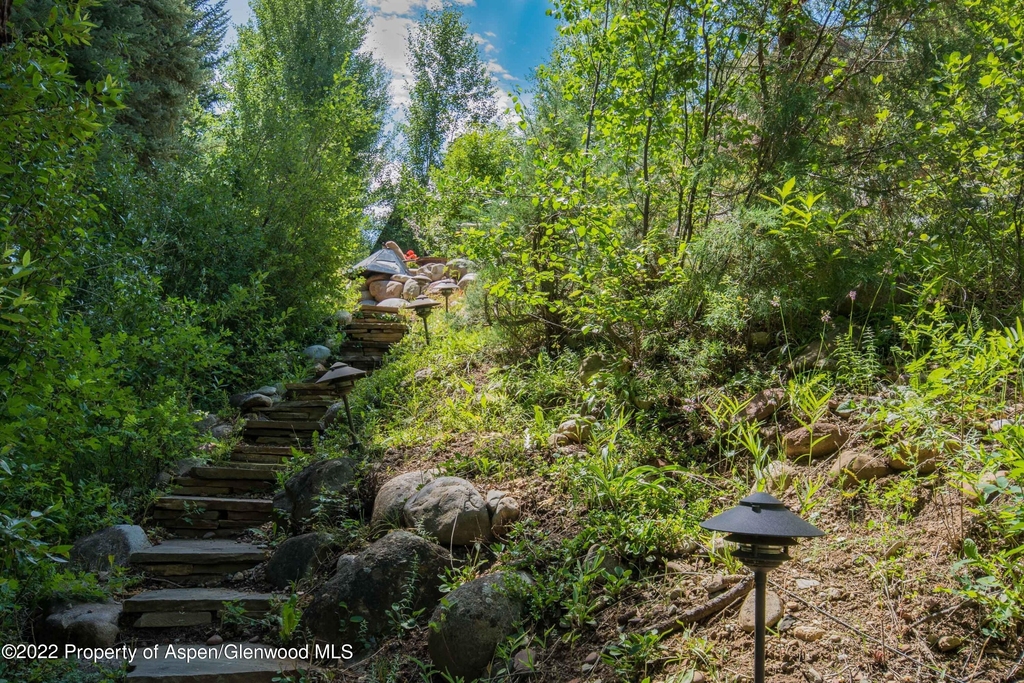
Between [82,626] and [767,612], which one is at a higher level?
[767,612]

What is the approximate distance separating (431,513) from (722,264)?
8.00 feet

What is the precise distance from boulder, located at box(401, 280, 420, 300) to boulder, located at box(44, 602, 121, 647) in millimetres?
8207

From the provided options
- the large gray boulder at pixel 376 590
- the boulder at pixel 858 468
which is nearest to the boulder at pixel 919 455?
the boulder at pixel 858 468

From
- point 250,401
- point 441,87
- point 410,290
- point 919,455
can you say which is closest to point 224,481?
point 250,401

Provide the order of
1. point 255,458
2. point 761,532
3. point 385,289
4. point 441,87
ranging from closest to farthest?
point 761,532 → point 255,458 → point 385,289 → point 441,87

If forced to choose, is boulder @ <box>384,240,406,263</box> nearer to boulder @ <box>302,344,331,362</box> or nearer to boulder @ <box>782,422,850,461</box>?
boulder @ <box>302,344,331,362</box>

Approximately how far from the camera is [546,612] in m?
3.01

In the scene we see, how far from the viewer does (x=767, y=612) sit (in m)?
2.53

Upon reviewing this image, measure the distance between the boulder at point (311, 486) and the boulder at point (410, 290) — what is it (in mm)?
6809

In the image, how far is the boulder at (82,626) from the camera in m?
3.33

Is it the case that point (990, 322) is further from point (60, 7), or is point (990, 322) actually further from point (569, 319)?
point (60, 7)

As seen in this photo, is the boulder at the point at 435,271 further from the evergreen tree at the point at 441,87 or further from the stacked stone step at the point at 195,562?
the stacked stone step at the point at 195,562

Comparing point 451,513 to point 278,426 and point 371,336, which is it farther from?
point 371,336

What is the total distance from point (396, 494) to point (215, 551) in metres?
1.38
